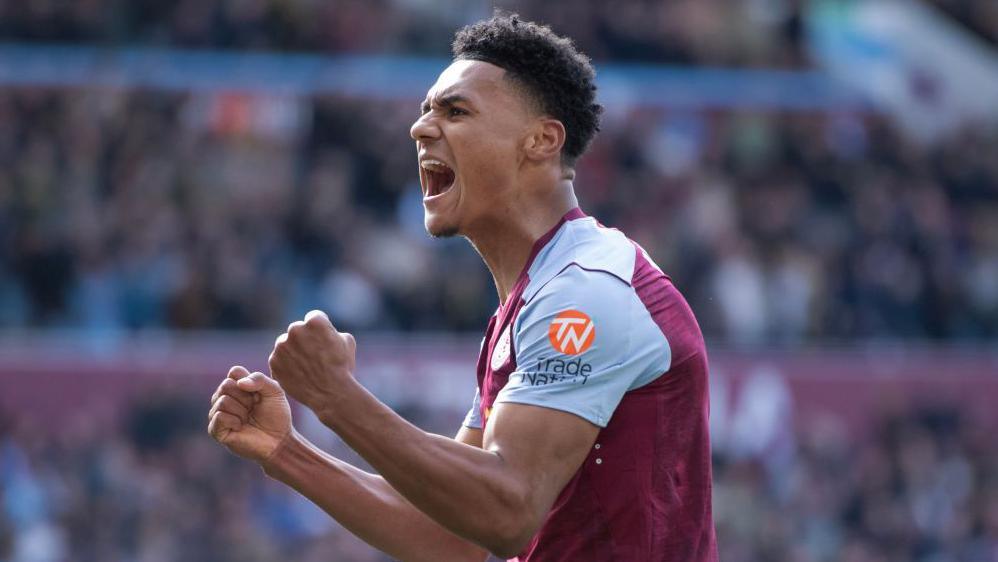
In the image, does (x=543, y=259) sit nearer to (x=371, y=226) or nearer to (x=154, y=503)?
(x=154, y=503)

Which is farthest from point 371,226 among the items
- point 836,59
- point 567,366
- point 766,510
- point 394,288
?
point 567,366

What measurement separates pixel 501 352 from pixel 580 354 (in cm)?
32

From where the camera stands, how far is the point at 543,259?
3.88m

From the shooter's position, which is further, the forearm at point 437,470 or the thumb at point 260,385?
the thumb at point 260,385

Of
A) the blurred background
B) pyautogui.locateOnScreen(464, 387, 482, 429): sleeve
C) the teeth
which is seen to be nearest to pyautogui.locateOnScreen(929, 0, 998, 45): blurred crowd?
the blurred background

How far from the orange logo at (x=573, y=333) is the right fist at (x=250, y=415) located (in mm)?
768

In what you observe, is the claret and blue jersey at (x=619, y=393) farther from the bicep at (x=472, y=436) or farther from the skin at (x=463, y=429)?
the bicep at (x=472, y=436)

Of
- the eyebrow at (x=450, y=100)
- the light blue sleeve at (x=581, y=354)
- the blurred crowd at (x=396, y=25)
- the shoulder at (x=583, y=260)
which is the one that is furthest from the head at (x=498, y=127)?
the blurred crowd at (x=396, y=25)

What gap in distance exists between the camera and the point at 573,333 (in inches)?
140

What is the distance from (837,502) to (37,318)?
6.46 meters

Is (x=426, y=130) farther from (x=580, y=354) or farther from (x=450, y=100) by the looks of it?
(x=580, y=354)

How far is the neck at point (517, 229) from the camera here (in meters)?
3.99

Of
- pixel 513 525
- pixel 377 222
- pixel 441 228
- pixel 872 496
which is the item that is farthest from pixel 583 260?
pixel 377 222

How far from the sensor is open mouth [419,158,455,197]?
4066 millimetres
